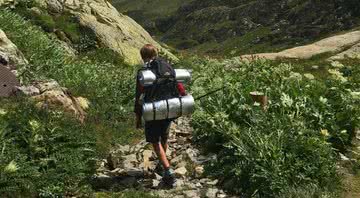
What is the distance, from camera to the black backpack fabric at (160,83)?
9.01 m

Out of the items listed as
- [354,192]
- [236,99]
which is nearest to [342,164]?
[354,192]

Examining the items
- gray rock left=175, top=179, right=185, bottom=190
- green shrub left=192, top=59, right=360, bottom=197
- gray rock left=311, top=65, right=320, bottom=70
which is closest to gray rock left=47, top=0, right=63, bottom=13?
gray rock left=311, top=65, right=320, bottom=70

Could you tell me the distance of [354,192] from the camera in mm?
8641

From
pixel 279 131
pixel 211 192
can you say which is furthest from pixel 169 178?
pixel 279 131

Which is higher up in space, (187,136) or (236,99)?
(236,99)

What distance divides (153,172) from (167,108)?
1.60m

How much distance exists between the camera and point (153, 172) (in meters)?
9.98

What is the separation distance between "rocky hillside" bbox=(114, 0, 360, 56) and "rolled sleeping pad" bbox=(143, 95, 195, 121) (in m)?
69.4

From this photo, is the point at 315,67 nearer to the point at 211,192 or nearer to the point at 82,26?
the point at 82,26

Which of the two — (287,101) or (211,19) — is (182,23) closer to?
(211,19)

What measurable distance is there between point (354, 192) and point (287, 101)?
214 centimetres

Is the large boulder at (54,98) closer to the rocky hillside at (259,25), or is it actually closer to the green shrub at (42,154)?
the green shrub at (42,154)

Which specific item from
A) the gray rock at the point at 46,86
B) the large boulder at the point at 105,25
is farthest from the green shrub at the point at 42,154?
the large boulder at the point at 105,25

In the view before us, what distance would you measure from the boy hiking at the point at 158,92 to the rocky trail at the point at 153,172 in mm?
377
